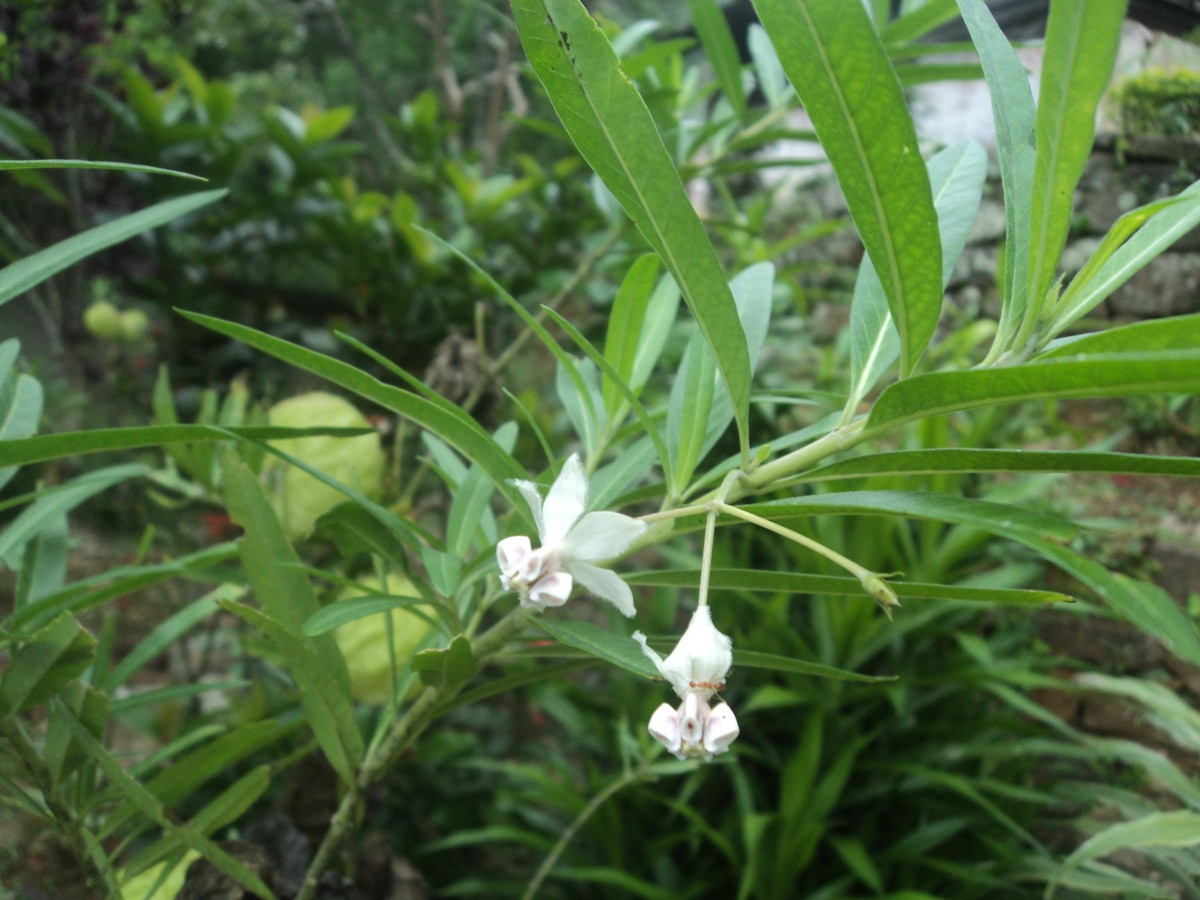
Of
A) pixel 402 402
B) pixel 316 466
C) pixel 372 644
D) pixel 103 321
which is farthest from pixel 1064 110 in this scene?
pixel 103 321

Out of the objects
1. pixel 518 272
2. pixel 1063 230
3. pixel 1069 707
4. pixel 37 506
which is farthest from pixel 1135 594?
pixel 518 272

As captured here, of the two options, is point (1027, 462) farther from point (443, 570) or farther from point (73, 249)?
point (73, 249)

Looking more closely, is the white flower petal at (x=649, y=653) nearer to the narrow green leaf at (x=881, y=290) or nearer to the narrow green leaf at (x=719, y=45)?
the narrow green leaf at (x=881, y=290)

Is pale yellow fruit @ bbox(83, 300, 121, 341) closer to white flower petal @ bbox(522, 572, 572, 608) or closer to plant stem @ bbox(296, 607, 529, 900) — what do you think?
plant stem @ bbox(296, 607, 529, 900)

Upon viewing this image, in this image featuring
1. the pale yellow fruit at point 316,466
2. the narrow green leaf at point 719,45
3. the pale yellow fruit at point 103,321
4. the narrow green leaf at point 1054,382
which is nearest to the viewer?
the narrow green leaf at point 1054,382

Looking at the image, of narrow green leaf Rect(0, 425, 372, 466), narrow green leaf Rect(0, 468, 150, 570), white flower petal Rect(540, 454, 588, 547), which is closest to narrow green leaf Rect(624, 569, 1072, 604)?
white flower petal Rect(540, 454, 588, 547)

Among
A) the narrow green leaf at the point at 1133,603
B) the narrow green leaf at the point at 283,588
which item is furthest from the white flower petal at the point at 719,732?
the narrow green leaf at the point at 283,588
